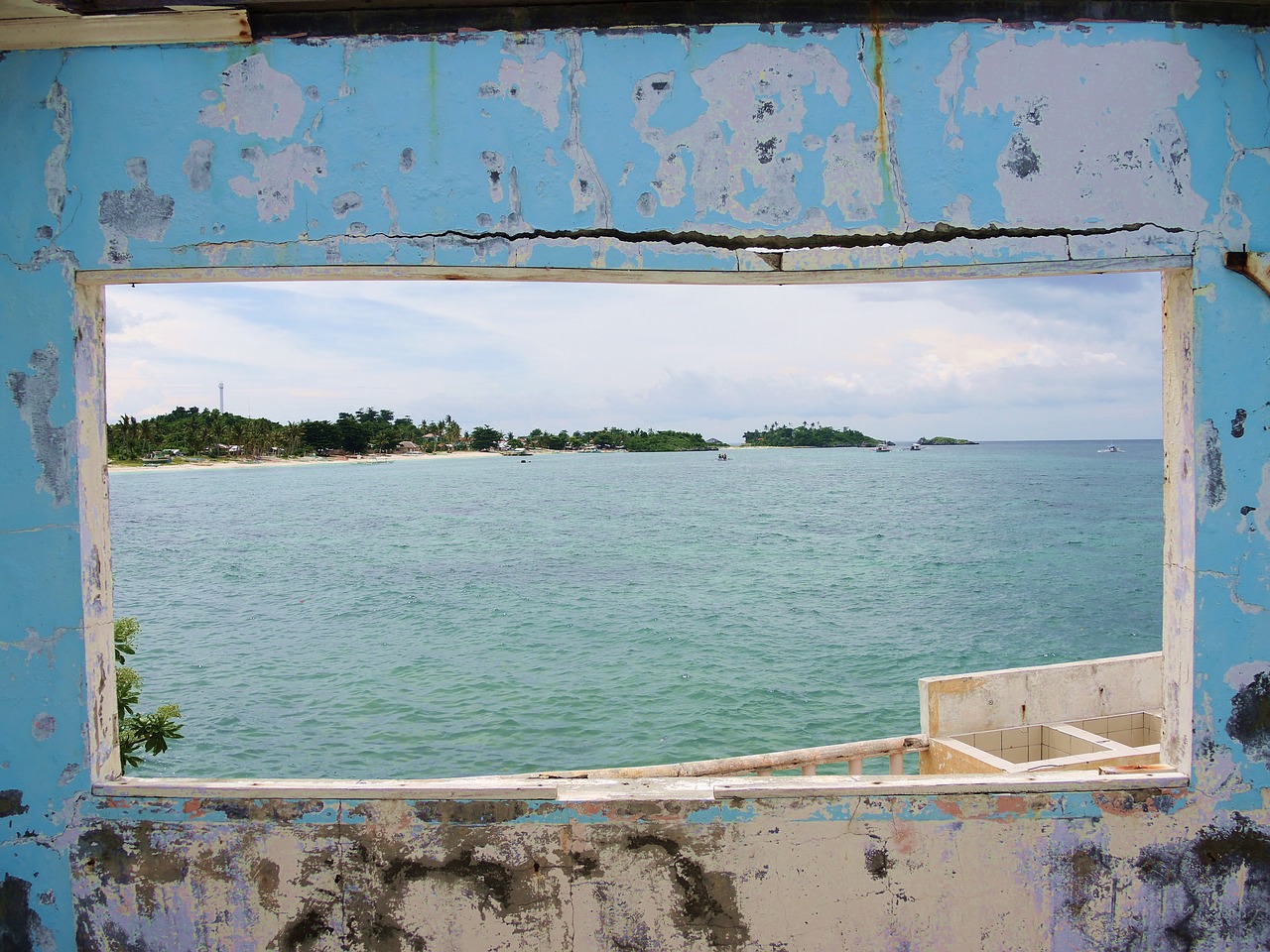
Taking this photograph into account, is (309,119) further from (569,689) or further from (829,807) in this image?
(569,689)

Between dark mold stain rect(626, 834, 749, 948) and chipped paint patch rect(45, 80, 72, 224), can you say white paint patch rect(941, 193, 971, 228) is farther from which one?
chipped paint patch rect(45, 80, 72, 224)

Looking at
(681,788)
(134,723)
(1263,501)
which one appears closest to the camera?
(1263,501)

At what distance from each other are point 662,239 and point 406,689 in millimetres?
22638

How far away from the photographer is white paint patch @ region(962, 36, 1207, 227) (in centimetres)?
273

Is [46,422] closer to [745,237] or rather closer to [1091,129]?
[745,237]

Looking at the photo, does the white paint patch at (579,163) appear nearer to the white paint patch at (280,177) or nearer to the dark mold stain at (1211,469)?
the white paint patch at (280,177)

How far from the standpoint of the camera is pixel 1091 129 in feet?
8.98

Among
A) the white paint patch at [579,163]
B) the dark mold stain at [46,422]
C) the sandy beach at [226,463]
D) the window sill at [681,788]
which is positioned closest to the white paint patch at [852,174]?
the white paint patch at [579,163]

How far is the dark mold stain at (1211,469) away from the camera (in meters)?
2.71

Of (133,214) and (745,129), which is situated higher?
(745,129)

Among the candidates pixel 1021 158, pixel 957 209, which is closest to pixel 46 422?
pixel 957 209

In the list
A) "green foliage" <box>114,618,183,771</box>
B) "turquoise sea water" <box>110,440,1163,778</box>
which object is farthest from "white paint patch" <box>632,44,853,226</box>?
"turquoise sea water" <box>110,440,1163,778</box>

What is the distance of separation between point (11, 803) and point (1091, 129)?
4.09 meters

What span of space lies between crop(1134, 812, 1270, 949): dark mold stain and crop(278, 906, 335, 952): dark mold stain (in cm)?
264
